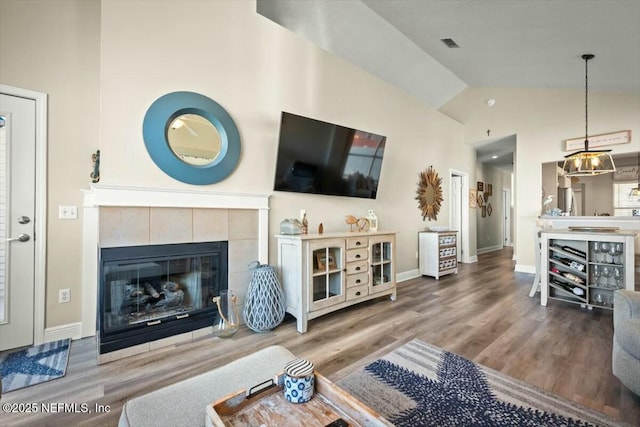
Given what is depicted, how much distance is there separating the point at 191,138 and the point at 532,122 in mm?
5764

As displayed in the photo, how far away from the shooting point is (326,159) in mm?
3213

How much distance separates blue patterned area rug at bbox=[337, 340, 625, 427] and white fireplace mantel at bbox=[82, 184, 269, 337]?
1469mm

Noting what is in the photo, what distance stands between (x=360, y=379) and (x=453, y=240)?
148 inches

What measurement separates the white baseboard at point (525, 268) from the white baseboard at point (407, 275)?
80.9 inches

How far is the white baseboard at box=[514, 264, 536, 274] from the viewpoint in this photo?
16.7 ft

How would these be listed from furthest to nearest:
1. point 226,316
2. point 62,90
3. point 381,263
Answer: point 381,263 → point 226,316 → point 62,90

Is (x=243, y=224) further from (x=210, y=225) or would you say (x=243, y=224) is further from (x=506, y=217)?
(x=506, y=217)

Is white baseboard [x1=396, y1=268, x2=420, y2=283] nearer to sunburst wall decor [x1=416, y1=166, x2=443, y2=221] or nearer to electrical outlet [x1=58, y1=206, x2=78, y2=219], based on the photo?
sunburst wall decor [x1=416, y1=166, x2=443, y2=221]

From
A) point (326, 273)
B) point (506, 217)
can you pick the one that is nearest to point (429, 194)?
point (326, 273)

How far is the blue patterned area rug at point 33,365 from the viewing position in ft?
5.76

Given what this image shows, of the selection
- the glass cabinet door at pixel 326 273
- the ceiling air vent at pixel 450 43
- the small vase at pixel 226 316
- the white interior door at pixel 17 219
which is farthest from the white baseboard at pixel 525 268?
the white interior door at pixel 17 219

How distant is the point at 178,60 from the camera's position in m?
2.35

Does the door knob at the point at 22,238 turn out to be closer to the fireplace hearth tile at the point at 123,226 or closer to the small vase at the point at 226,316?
the fireplace hearth tile at the point at 123,226

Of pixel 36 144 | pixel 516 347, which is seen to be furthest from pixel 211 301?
pixel 516 347
